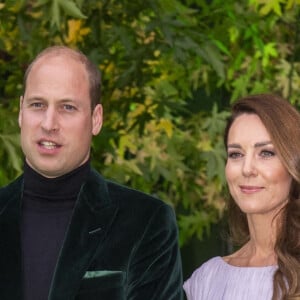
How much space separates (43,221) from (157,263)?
1.55 feet

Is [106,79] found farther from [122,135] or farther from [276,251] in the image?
[276,251]

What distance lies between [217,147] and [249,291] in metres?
2.75

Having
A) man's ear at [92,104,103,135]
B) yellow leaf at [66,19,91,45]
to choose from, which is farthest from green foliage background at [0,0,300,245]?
man's ear at [92,104,103,135]

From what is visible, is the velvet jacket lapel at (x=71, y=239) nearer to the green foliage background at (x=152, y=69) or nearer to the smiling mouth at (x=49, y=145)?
the smiling mouth at (x=49, y=145)

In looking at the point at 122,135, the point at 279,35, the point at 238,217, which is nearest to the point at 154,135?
the point at 122,135

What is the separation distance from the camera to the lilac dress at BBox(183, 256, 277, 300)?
4.35 m

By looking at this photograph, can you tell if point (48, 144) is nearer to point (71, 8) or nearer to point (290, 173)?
point (290, 173)

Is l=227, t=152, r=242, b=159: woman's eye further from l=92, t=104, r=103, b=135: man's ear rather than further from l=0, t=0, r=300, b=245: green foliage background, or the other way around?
l=0, t=0, r=300, b=245: green foliage background

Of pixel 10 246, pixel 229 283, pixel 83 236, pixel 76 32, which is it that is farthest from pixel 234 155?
pixel 76 32

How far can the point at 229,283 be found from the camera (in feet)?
14.7

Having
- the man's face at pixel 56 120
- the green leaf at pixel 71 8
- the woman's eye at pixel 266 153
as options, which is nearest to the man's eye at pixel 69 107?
the man's face at pixel 56 120

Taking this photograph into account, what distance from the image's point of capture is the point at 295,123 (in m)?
4.30

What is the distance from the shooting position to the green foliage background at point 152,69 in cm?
650

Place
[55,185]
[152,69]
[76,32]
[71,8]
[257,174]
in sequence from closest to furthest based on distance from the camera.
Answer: [257,174] < [55,185] < [71,8] < [76,32] < [152,69]
